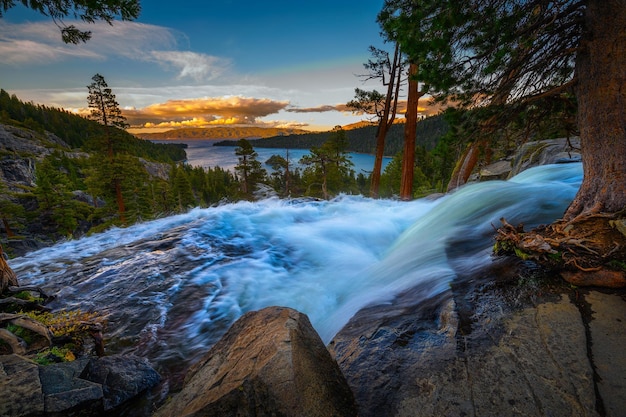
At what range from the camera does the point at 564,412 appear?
77.4 inches

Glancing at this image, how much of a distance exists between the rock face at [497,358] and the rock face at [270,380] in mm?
299

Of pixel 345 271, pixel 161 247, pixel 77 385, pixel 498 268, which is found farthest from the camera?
pixel 161 247

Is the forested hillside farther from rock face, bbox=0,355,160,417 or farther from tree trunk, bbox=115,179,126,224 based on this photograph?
rock face, bbox=0,355,160,417

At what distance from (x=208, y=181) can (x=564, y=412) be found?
102200mm

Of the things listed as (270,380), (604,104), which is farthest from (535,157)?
(270,380)

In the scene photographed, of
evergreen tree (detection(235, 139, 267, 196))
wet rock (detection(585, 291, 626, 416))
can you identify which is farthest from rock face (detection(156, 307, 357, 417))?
evergreen tree (detection(235, 139, 267, 196))

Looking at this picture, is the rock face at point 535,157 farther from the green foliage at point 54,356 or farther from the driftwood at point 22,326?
the driftwood at point 22,326

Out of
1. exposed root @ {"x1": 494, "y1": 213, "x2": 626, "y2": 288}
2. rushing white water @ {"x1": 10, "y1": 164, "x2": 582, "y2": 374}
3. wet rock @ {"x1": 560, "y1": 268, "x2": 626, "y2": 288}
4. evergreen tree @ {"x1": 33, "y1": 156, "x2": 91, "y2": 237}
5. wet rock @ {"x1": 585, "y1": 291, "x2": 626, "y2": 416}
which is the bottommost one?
evergreen tree @ {"x1": 33, "y1": 156, "x2": 91, "y2": 237}

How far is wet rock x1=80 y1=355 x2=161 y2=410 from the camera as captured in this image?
9.87 feet

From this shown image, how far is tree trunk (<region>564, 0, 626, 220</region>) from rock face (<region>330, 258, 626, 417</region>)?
155cm

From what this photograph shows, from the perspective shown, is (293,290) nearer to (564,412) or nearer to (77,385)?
(77,385)

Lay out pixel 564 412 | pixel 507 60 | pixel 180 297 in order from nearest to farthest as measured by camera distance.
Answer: pixel 564 412 < pixel 507 60 < pixel 180 297

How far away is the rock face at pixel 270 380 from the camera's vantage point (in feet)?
7.34

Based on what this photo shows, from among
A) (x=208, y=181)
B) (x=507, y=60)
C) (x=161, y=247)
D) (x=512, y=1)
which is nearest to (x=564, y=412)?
(x=507, y=60)
